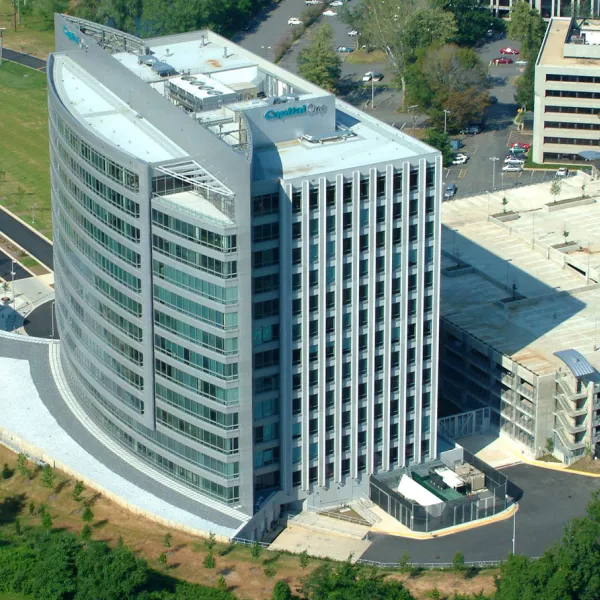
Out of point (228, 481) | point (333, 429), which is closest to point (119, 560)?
point (228, 481)

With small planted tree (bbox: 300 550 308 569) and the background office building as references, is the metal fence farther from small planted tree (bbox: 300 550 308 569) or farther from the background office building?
small planted tree (bbox: 300 550 308 569)

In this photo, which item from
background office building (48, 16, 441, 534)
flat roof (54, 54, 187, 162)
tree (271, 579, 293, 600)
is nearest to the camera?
tree (271, 579, 293, 600)

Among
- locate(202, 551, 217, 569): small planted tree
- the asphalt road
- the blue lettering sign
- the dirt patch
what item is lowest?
the asphalt road

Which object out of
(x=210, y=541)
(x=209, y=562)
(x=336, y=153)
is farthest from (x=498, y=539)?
(x=336, y=153)

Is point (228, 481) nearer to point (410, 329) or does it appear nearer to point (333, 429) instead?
point (333, 429)

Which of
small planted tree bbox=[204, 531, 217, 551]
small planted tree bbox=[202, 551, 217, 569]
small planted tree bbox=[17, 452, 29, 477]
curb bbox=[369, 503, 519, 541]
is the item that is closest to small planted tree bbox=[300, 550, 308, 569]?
small planted tree bbox=[202, 551, 217, 569]

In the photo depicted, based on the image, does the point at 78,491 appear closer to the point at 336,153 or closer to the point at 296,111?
the point at 336,153
